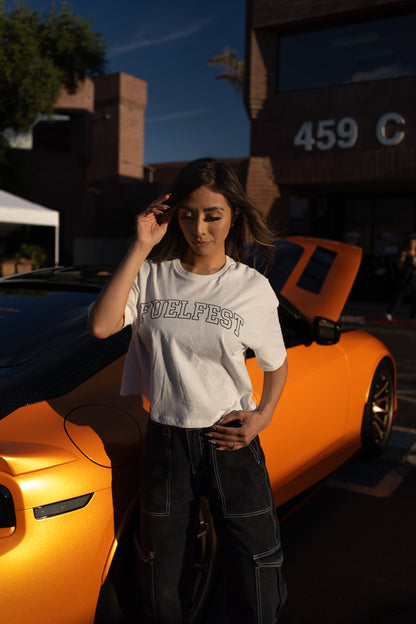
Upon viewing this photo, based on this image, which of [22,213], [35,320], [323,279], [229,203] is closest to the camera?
[229,203]

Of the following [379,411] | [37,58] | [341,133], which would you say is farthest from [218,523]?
[37,58]

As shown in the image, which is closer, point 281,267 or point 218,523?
point 218,523

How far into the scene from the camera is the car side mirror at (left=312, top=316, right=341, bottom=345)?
10.5ft

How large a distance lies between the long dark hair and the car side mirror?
1079mm

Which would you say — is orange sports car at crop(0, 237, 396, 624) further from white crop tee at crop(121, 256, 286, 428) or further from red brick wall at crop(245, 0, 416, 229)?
red brick wall at crop(245, 0, 416, 229)

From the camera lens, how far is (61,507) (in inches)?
70.7

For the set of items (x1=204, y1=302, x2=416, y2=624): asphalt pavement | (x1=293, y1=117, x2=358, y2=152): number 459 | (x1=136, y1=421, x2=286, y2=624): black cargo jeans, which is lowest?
(x1=204, y1=302, x2=416, y2=624): asphalt pavement

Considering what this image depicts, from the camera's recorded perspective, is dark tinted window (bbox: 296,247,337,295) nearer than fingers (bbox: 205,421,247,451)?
No

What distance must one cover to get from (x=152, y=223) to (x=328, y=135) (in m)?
15.8

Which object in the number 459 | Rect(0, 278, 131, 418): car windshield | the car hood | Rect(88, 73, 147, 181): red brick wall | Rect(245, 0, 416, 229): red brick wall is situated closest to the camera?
Rect(0, 278, 131, 418): car windshield

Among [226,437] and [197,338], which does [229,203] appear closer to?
[197,338]

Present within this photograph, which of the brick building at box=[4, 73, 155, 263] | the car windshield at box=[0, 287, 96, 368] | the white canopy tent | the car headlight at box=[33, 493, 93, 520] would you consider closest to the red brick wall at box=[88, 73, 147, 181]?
the brick building at box=[4, 73, 155, 263]

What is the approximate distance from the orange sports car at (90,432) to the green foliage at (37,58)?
2361 cm

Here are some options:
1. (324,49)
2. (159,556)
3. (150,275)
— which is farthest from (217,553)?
(324,49)
